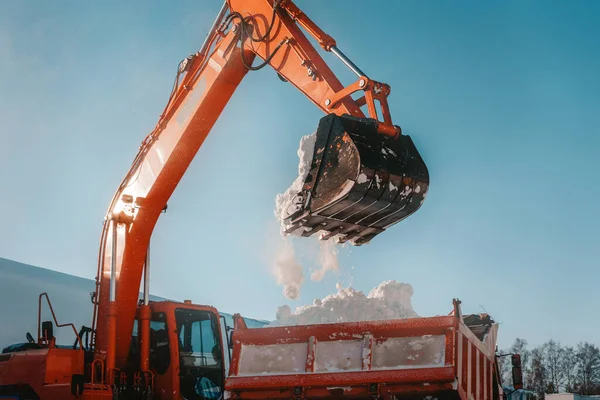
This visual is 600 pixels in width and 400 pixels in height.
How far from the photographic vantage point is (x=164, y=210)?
306 inches

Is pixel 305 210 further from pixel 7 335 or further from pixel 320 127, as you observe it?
pixel 7 335

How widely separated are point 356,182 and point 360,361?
1.71 m

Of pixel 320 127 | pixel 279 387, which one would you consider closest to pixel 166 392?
pixel 279 387

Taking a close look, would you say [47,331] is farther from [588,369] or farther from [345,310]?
[588,369]

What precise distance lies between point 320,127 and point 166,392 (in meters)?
3.94

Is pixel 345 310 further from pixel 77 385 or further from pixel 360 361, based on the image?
pixel 360 361

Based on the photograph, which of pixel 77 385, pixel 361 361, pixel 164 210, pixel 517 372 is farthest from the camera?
pixel 517 372

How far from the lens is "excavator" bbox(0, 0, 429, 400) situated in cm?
573

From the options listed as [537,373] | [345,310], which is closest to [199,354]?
[345,310]

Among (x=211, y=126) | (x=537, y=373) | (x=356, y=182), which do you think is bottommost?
(x=537, y=373)

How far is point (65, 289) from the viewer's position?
3141 cm

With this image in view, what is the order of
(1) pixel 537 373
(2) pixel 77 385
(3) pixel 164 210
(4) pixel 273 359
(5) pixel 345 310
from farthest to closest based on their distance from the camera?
(1) pixel 537 373 < (5) pixel 345 310 < (3) pixel 164 210 < (2) pixel 77 385 < (4) pixel 273 359

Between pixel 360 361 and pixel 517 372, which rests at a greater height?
pixel 360 361

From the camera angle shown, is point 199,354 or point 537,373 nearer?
point 199,354
